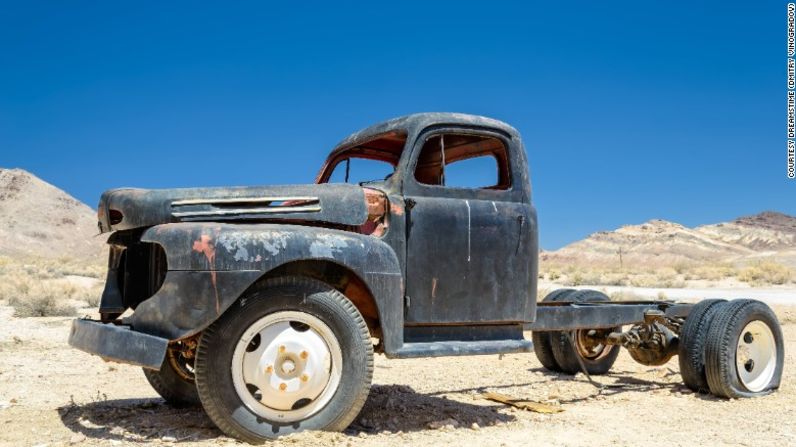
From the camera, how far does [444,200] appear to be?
17.5 feet

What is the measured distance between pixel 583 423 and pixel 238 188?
3.04 metres

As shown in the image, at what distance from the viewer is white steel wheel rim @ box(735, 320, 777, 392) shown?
23.5 feet

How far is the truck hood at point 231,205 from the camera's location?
4715 millimetres

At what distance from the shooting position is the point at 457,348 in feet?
16.9

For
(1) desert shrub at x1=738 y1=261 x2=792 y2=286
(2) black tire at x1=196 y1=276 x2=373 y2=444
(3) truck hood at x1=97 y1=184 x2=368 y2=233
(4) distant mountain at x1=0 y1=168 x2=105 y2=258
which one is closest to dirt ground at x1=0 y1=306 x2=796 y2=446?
(2) black tire at x1=196 y1=276 x2=373 y2=444

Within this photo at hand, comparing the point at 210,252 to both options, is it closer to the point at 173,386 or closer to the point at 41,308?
the point at 173,386

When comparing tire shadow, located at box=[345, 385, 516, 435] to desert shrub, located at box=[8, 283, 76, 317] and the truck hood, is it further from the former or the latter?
desert shrub, located at box=[8, 283, 76, 317]

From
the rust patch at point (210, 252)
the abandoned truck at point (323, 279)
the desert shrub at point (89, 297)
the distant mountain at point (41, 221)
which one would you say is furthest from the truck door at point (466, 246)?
the distant mountain at point (41, 221)

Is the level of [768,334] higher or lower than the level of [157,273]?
lower

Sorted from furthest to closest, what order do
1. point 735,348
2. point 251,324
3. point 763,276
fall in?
1. point 763,276
2. point 735,348
3. point 251,324

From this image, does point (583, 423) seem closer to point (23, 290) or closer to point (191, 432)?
point (191, 432)

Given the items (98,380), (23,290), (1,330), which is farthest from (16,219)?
(98,380)

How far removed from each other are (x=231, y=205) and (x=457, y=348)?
1.77 meters

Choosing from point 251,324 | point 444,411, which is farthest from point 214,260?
point 444,411
